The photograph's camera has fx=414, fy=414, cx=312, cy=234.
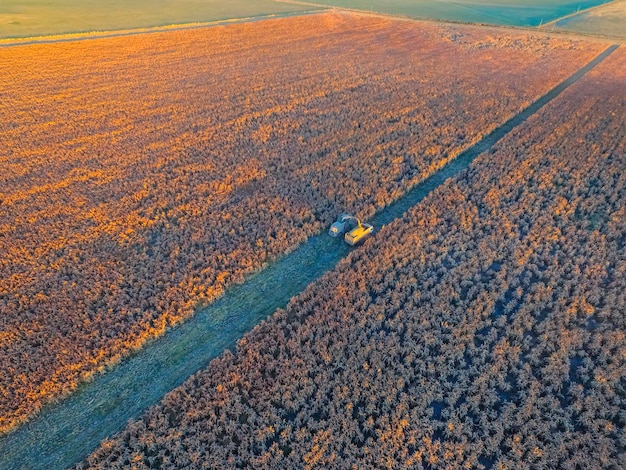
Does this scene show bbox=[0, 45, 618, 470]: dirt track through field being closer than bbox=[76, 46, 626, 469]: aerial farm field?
No

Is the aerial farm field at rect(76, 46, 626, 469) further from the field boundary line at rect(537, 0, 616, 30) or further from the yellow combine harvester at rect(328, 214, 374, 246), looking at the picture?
the field boundary line at rect(537, 0, 616, 30)

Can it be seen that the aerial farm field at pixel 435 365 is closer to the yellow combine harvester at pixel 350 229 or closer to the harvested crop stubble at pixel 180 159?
the yellow combine harvester at pixel 350 229

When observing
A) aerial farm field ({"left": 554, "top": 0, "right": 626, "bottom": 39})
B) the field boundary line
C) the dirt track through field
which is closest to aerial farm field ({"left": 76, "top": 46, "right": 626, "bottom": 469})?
the dirt track through field

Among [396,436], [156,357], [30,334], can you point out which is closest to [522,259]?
[396,436]

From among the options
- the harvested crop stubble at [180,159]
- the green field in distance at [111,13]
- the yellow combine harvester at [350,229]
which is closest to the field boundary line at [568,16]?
the harvested crop stubble at [180,159]

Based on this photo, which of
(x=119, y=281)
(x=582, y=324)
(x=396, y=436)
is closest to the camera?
(x=396, y=436)

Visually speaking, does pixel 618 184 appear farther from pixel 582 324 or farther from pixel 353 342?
pixel 353 342

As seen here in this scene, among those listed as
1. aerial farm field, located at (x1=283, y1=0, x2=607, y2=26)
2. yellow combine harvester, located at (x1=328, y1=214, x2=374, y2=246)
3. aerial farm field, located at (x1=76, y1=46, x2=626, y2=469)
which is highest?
aerial farm field, located at (x1=283, y1=0, x2=607, y2=26)
